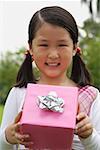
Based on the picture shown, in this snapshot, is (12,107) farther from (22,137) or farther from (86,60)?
(86,60)

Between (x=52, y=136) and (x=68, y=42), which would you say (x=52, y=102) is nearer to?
(x=52, y=136)

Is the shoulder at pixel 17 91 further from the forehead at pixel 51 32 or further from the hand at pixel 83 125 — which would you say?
the hand at pixel 83 125

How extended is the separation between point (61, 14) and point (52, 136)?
0.43 metres

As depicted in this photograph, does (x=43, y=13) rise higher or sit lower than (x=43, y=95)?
higher

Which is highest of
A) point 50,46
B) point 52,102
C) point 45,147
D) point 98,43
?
point 50,46

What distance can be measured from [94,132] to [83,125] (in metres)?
0.10

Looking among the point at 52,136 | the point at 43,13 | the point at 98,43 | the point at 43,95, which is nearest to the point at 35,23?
the point at 43,13

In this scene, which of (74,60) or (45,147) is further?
(74,60)

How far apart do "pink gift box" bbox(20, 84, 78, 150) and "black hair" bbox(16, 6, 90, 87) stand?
0.74ft

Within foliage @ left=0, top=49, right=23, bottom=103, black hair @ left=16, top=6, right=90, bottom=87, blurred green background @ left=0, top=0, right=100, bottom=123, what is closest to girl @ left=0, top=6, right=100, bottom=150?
black hair @ left=16, top=6, right=90, bottom=87

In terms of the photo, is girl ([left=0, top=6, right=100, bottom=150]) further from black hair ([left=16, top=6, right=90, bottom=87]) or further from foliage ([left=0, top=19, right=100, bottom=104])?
foliage ([left=0, top=19, right=100, bottom=104])

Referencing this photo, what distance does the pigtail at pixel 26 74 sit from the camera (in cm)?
181

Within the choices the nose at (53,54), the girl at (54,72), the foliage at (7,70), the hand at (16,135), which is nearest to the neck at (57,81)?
the girl at (54,72)

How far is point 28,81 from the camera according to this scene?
1811 millimetres
